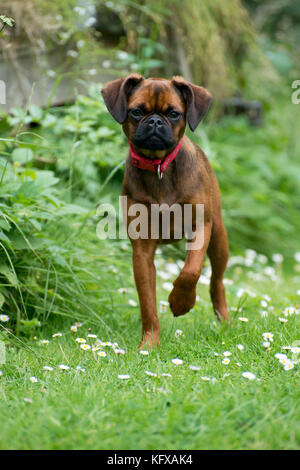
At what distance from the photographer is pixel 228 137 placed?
8.42 m

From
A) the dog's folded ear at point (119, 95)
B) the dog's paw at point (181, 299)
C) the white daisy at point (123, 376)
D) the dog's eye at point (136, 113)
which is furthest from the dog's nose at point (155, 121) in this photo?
the white daisy at point (123, 376)

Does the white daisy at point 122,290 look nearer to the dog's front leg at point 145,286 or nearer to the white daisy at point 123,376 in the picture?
the dog's front leg at point 145,286

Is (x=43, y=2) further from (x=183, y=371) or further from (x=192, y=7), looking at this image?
(x=183, y=371)

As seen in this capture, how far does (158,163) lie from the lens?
3.44 meters

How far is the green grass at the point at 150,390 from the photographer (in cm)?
226

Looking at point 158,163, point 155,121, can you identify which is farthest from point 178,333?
point 155,121

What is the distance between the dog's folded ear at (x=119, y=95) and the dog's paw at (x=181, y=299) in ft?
3.39

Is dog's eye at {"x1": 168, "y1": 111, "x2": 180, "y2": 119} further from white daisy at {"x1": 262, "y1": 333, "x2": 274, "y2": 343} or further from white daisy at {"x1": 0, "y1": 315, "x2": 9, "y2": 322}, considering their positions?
white daisy at {"x1": 0, "y1": 315, "x2": 9, "y2": 322}

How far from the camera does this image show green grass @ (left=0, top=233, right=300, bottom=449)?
2258 mm

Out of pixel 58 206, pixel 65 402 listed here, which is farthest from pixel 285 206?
pixel 65 402

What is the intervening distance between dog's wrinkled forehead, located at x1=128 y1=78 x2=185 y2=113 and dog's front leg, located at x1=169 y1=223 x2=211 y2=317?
0.85 metres

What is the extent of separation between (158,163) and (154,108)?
31 cm

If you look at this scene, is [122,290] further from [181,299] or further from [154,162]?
[154,162]

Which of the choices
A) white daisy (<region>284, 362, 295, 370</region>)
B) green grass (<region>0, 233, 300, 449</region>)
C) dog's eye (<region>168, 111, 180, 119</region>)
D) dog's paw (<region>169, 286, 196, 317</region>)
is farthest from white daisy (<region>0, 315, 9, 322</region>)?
white daisy (<region>284, 362, 295, 370</region>)
